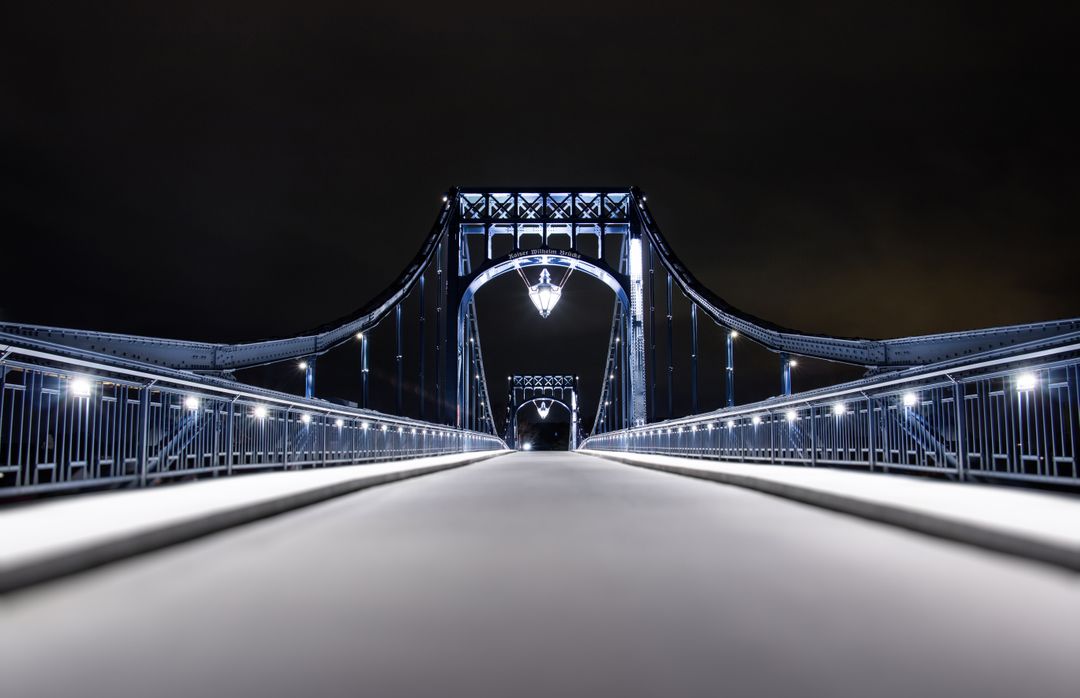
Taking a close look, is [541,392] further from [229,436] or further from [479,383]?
[229,436]

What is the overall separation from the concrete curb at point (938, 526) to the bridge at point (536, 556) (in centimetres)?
2

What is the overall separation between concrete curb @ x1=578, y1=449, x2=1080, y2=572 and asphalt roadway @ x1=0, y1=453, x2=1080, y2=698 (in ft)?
0.35

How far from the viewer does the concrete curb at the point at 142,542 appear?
4.04 metres

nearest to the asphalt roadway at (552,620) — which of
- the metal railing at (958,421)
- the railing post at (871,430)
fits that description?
the metal railing at (958,421)

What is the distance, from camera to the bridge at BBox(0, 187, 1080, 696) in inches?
107

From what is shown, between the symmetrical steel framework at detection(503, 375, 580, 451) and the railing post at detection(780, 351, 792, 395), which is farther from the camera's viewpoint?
the symmetrical steel framework at detection(503, 375, 580, 451)

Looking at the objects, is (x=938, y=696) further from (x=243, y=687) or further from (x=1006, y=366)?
(x=1006, y=366)

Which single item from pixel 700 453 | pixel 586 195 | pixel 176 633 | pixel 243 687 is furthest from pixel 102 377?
pixel 586 195

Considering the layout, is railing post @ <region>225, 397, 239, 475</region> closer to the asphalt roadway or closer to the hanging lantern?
the asphalt roadway

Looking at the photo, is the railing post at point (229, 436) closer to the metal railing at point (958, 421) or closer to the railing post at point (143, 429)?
the railing post at point (143, 429)

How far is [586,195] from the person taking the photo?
45.7m

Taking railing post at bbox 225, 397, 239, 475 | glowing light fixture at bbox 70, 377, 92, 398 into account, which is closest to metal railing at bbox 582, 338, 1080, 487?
railing post at bbox 225, 397, 239, 475

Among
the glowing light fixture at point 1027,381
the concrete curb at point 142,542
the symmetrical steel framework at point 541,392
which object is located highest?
the symmetrical steel framework at point 541,392

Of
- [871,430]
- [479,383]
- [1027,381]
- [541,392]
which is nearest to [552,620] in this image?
[1027,381]
